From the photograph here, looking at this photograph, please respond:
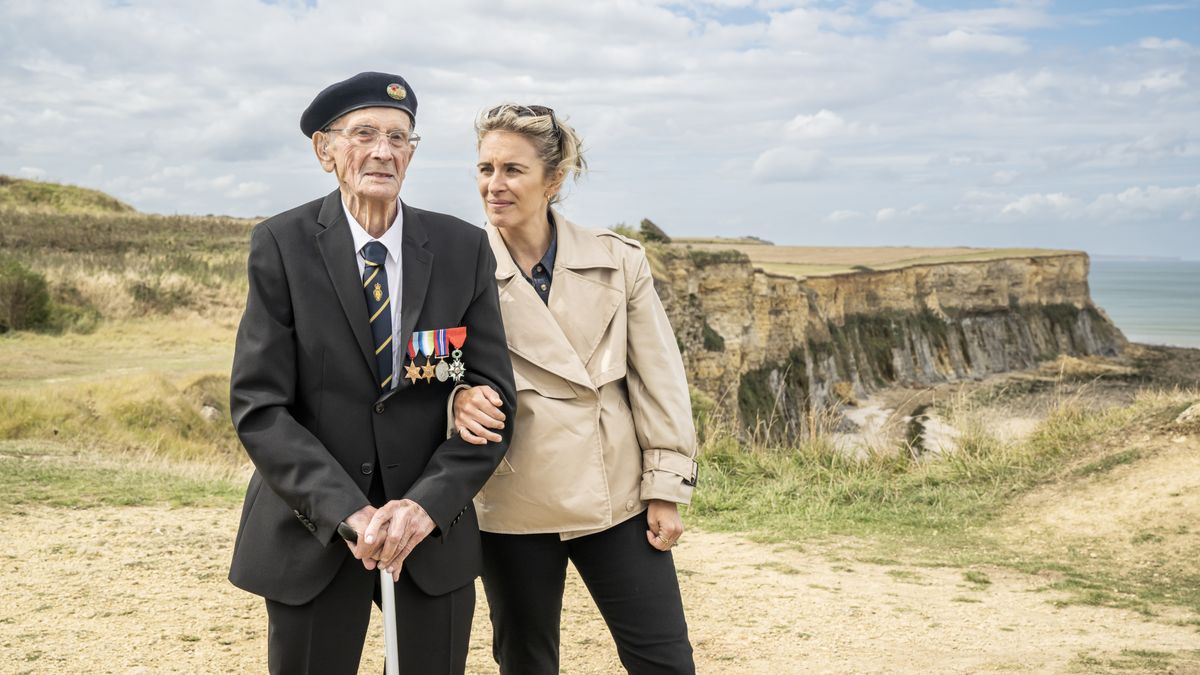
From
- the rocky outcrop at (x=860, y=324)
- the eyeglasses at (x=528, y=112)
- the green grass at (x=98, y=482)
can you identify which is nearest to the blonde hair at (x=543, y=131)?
the eyeglasses at (x=528, y=112)

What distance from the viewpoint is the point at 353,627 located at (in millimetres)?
2363

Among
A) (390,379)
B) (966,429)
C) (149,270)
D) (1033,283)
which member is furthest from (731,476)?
(1033,283)

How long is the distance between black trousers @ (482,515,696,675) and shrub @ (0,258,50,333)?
18123mm

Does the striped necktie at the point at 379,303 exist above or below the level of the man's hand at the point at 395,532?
above

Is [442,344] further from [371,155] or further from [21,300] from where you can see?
[21,300]

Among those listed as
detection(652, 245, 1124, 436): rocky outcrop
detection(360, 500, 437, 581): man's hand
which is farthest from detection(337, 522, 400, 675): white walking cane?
detection(652, 245, 1124, 436): rocky outcrop

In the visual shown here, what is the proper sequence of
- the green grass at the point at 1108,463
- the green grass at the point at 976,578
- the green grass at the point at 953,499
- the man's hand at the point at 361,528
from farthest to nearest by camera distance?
the green grass at the point at 1108,463, the green grass at the point at 953,499, the green grass at the point at 976,578, the man's hand at the point at 361,528

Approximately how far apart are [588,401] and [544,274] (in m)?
0.38

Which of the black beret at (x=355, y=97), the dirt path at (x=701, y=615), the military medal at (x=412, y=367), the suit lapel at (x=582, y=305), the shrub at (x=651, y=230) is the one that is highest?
the shrub at (x=651, y=230)

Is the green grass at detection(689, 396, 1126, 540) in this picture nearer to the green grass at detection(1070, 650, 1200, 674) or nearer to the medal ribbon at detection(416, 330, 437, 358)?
the green grass at detection(1070, 650, 1200, 674)

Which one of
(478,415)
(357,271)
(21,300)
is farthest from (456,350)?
(21,300)

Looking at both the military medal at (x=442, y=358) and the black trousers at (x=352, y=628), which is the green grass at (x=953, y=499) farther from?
the military medal at (x=442, y=358)

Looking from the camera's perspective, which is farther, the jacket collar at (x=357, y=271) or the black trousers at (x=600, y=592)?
the black trousers at (x=600, y=592)

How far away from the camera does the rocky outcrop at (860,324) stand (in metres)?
33.0
